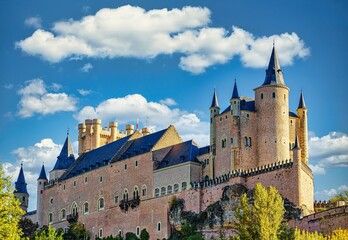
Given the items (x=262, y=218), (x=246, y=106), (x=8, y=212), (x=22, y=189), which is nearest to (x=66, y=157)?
(x=22, y=189)

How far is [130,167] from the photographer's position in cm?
9444

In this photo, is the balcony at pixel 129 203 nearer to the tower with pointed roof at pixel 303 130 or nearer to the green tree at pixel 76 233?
the green tree at pixel 76 233

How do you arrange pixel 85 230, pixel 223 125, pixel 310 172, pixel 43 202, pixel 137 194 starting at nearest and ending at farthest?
1. pixel 310 172
2. pixel 223 125
3. pixel 137 194
4. pixel 85 230
5. pixel 43 202

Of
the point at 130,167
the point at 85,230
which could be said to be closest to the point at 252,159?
the point at 130,167

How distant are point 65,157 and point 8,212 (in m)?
66.9

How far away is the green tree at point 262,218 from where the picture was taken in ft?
208

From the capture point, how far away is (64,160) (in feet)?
381

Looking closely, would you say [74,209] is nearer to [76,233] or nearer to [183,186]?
[76,233]

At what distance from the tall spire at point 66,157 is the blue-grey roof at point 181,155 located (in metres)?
28.9

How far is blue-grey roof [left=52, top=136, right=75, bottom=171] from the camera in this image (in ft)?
377

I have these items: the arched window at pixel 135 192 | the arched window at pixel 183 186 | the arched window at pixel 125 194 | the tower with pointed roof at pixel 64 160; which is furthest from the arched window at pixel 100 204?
the arched window at pixel 183 186

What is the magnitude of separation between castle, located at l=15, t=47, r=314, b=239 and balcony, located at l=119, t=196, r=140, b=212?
15cm

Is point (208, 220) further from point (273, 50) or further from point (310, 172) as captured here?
point (273, 50)

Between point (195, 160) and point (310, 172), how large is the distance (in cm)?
1513
